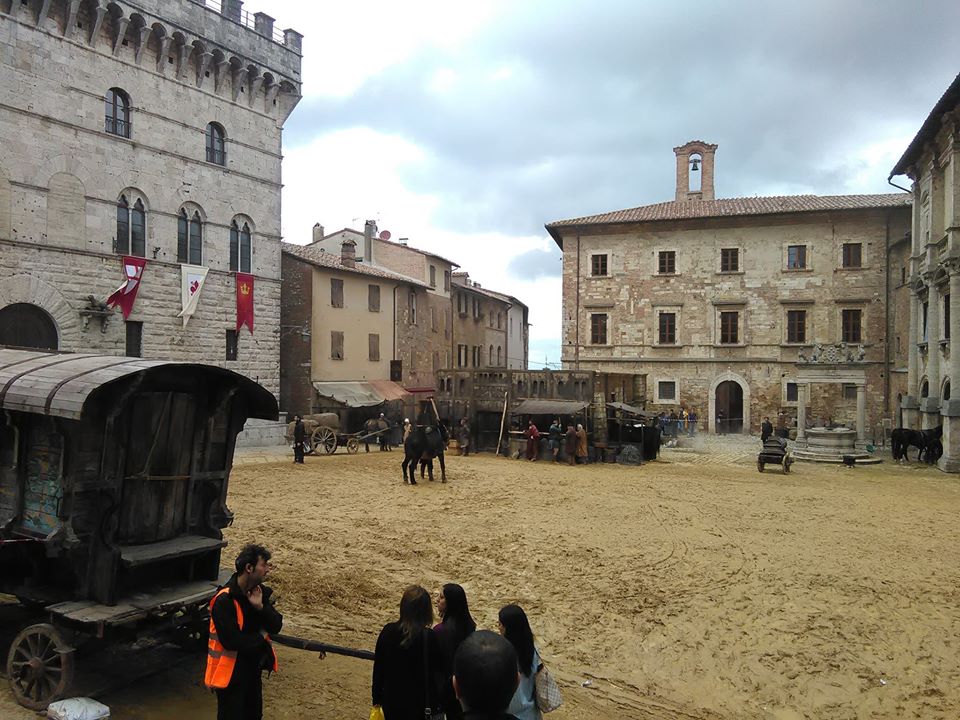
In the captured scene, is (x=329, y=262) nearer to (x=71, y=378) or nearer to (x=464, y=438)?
(x=464, y=438)

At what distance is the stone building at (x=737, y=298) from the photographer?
32.3 m

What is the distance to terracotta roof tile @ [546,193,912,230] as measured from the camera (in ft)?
108

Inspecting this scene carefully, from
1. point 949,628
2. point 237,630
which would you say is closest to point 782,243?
point 949,628

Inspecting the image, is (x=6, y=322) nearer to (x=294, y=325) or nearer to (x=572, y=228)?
(x=294, y=325)

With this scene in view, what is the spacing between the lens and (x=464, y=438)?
25109 millimetres

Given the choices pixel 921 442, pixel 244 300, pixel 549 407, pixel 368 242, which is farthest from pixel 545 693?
pixel 368 242

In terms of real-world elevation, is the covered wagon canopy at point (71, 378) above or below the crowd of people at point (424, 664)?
above

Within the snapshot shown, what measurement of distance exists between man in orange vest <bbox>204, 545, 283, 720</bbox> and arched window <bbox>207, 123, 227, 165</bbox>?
955 inches

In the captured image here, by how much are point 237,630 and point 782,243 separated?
34545mm

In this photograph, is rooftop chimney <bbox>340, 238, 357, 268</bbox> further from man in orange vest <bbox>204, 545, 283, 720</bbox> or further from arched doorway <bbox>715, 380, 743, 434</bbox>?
man in orange vest <bbox>204, 545, 283, 720</bbox>

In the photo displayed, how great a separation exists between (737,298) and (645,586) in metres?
28.0

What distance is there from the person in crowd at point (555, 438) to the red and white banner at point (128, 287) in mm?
14547

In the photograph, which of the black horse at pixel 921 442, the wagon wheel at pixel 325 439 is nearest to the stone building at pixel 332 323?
the wagon wheel at pixel 325 439

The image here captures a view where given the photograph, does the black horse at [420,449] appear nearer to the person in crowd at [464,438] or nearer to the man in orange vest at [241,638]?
the person in crowd at [464,438]
